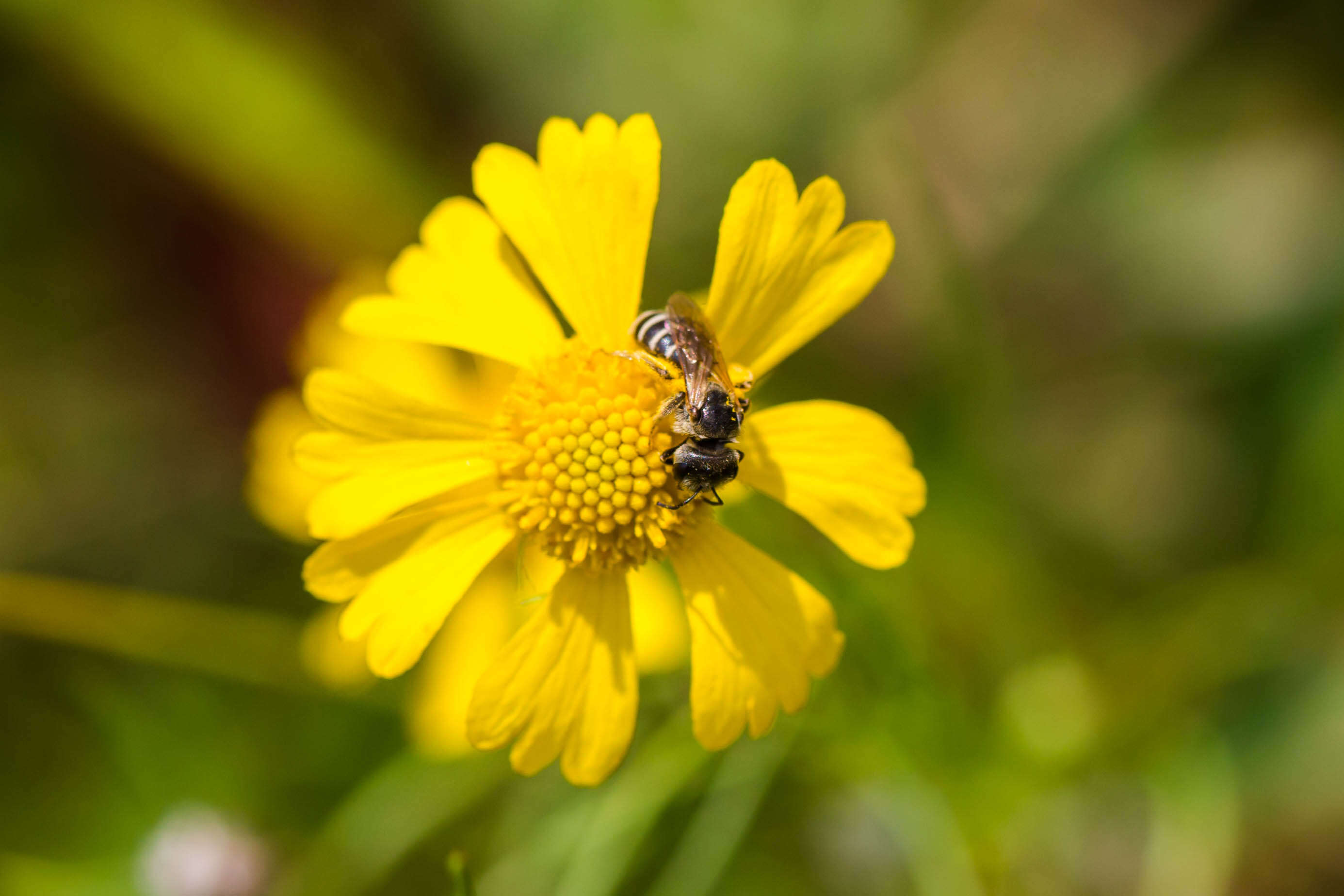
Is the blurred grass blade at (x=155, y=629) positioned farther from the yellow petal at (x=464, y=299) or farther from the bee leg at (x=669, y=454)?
the bee leg at (x=669, y=454)

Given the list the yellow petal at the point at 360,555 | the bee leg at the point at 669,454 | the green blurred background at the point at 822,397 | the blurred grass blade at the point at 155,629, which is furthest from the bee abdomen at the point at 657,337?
the blurred grass blade at the point at 155,629

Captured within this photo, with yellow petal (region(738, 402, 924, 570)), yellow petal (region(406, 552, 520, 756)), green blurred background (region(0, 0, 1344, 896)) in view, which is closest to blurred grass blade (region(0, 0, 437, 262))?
green blurred background (region(0, 0, 1344, 896))

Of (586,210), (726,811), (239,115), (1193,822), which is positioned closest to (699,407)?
(586,210)

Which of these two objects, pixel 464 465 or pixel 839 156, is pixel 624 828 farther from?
pixel 839 156

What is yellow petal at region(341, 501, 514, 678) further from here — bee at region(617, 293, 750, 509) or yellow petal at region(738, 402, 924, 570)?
yellow petal at region(738, 402, 924, 570)

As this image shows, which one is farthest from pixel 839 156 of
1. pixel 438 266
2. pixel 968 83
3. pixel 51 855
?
pixel 51 855

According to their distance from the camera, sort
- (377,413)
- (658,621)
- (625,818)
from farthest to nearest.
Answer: (658,621)
(625,818)
(377,413)

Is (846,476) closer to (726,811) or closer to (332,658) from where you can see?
(726,811)
